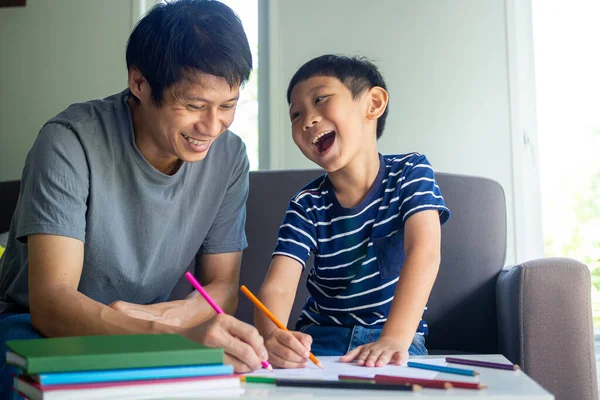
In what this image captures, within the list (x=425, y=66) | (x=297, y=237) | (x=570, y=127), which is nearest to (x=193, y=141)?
(x=297, y=237)

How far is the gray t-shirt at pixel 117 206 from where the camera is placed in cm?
125

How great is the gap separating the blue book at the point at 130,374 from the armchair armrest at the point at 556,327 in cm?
95

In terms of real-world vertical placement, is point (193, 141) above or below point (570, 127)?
below

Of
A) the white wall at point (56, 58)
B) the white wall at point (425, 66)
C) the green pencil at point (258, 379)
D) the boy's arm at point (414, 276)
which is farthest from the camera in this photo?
→ the white wall at point (56, 58)

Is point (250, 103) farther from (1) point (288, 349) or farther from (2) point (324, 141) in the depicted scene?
(1) point (288, 349)

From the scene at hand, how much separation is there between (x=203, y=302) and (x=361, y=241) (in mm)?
361

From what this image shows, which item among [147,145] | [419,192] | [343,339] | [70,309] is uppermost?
[147,145]

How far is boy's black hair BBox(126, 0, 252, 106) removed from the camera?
1224 mm

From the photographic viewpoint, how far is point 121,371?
2.10 feet

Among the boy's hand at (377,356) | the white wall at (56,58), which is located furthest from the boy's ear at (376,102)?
the white wall at (56,58)

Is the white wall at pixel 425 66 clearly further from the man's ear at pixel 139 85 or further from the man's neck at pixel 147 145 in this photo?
the man's ear at pixel 139 85

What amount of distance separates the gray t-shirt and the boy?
0.59 ft

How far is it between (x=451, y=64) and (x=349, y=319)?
1.63 m

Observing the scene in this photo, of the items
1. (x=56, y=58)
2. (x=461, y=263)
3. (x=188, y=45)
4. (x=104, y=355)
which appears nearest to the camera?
(x=104, y=355)
